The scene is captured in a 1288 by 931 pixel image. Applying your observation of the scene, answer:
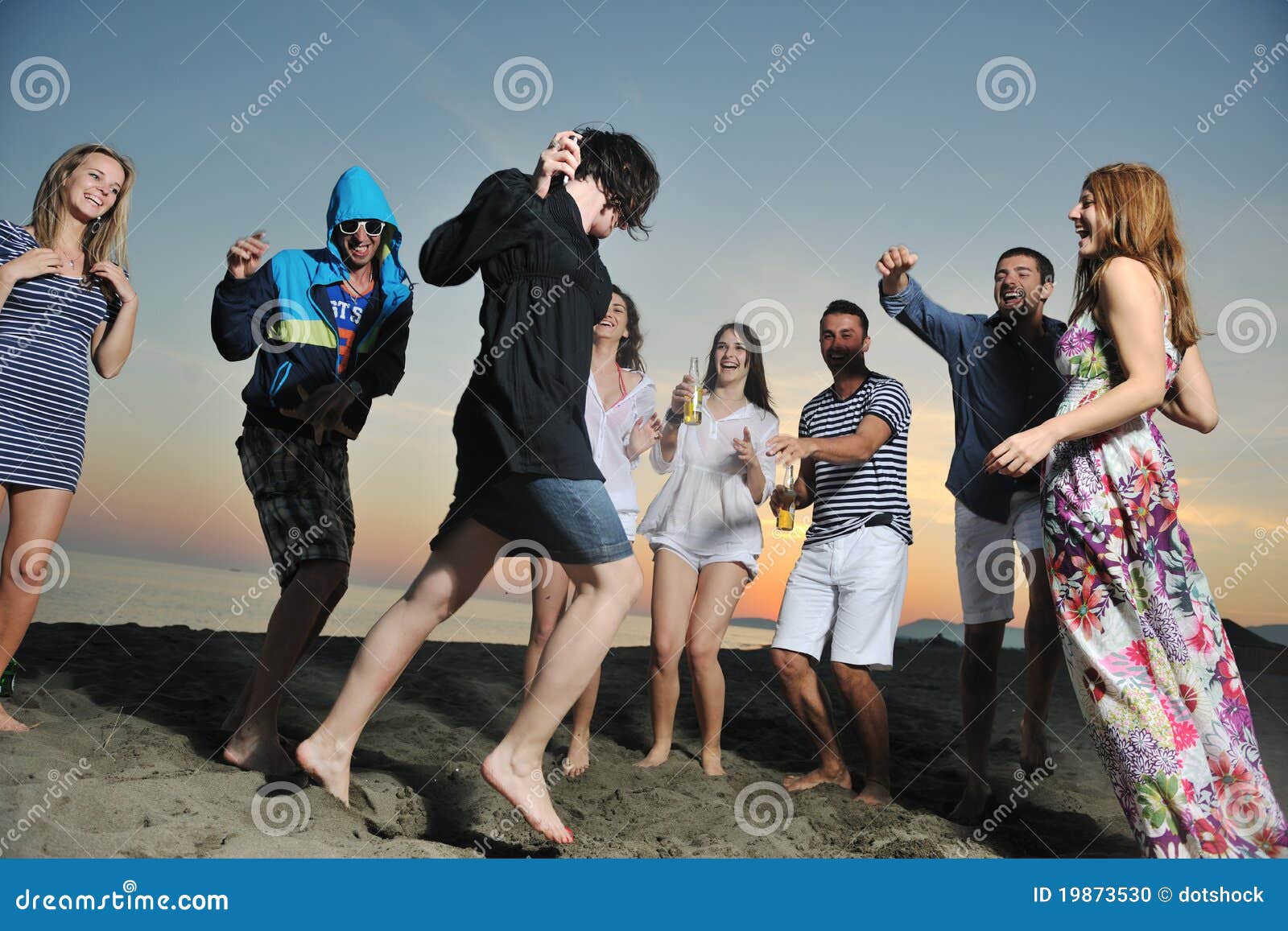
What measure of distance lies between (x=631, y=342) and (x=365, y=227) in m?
1.21

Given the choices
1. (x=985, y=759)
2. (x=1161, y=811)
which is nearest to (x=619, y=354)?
(x=985, y=759)

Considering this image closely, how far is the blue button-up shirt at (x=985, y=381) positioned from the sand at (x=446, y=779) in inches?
44.0

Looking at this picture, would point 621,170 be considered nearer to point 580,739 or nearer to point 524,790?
point 524,790

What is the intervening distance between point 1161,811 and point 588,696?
6.46ft

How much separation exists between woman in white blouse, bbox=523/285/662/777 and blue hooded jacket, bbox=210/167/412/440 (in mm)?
712

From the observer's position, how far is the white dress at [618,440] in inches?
151

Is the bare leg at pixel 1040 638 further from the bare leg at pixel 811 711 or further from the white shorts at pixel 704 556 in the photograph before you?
the white shorts at pixel 704 556

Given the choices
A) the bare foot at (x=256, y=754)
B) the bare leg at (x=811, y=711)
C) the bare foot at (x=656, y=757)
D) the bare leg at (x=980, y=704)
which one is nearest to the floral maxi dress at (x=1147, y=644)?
the bare leg at (x=980, y=704)

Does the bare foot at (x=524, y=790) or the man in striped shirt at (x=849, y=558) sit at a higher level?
the man in striped shirt at (x=849, y=558)

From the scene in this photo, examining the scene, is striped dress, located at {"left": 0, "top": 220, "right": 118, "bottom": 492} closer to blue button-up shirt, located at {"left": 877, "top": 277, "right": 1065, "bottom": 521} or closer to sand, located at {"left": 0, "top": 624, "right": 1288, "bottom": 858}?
sand, located at {"left": 0, "top": 624, "right": 1288, "bottom": 858}

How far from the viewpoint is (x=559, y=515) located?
2.59 metres

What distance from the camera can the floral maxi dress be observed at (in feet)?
8.34

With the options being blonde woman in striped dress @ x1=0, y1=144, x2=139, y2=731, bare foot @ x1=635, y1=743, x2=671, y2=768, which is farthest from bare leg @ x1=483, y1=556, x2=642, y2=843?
blonde woman in striped dress @ x1=0, y1=144, x2=139, y2=731

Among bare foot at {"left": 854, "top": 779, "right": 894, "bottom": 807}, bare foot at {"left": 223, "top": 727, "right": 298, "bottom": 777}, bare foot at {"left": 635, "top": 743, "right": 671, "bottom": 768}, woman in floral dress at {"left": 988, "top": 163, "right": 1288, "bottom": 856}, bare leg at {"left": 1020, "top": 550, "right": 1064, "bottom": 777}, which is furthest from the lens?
bare foot at {"left": 635, "top": 743, "right": 671, "bottom": 768}
